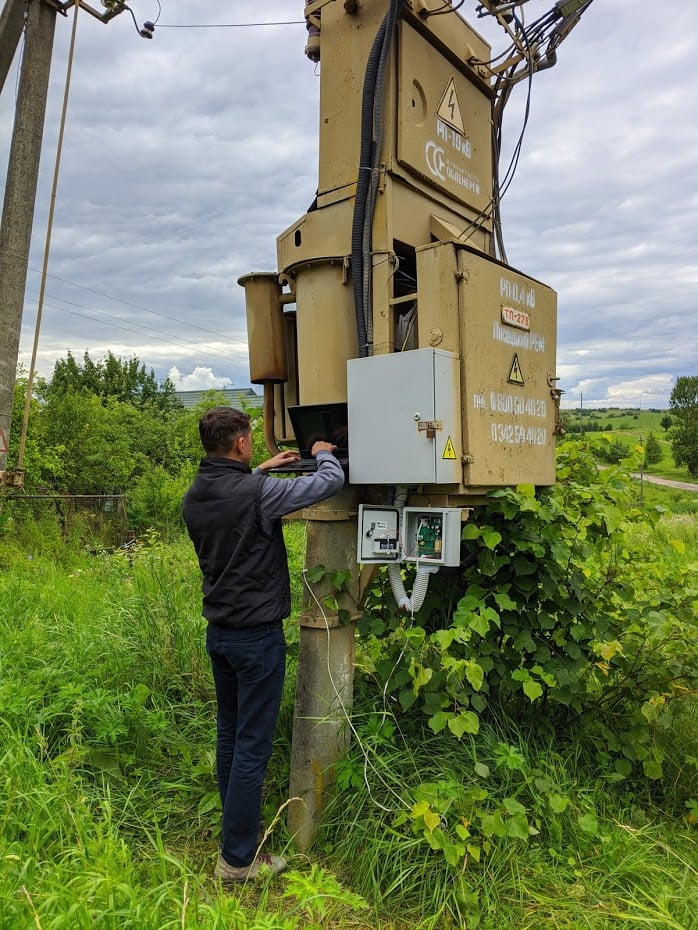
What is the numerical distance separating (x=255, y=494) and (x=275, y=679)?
0.82 metres

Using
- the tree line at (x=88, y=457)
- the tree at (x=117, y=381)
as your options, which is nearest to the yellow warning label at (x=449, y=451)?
the tree line at (x=88, y=457)

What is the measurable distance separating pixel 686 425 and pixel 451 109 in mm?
44951

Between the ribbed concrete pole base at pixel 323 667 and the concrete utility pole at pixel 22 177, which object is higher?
the concrete utility pole at pixel 22 177

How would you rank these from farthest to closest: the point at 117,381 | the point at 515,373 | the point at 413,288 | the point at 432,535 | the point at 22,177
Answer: the point at 117,381 < the point at 22,177 < the point at 413,288 < the point at 515,373 < the point at 432,535

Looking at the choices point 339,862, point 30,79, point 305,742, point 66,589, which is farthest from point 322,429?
point 30,79

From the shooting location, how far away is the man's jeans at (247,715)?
2.64 metres

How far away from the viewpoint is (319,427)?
10.1 feet

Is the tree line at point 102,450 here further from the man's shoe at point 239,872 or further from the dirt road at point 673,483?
the dirt road at point 673,483

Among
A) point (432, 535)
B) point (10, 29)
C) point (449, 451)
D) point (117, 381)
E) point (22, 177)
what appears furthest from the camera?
point (117, 381)

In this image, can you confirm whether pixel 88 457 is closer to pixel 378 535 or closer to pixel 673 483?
pixel 378 535

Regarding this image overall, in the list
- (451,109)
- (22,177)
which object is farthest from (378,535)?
(22,177)

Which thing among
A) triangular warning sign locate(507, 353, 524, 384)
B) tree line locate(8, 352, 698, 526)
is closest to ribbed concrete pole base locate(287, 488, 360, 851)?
triangular warning sign locate(507, 353, 524, 384)

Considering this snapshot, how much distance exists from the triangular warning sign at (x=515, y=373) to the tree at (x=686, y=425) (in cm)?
4416

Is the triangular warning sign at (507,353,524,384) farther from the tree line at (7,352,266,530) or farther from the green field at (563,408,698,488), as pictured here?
the tree line at (7,352,266,530)
